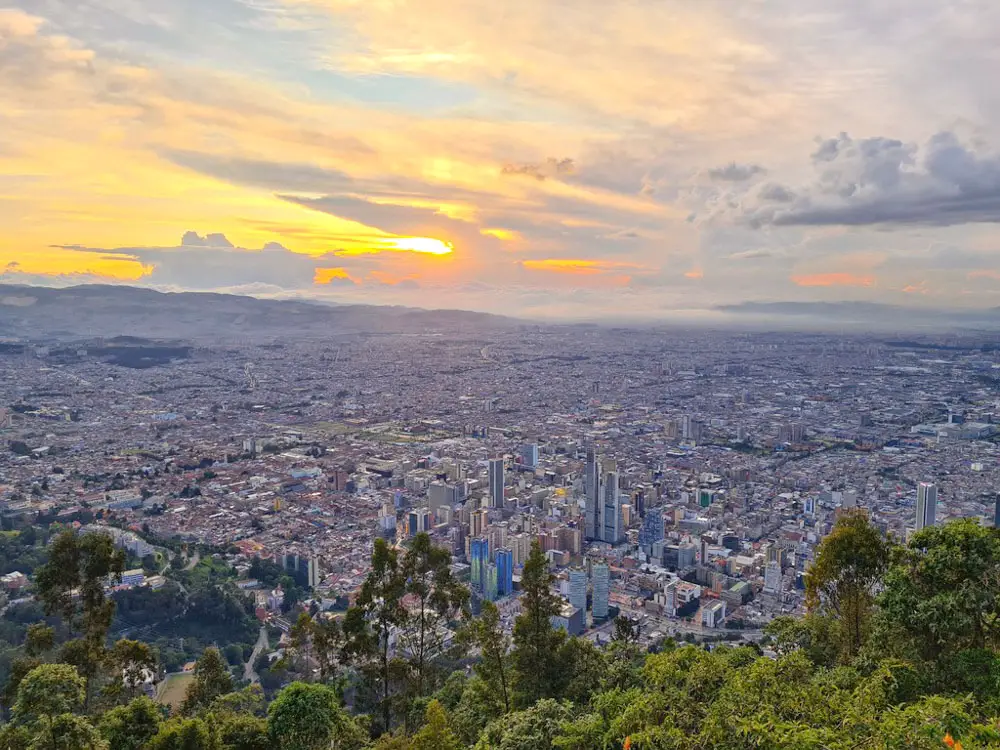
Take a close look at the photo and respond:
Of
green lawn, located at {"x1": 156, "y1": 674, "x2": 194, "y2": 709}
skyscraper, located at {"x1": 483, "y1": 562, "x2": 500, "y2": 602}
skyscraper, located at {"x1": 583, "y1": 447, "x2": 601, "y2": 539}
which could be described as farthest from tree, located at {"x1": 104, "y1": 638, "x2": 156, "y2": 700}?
skyscraper, located at {"x1": 583, "y1": 447, "x2": 601, "y2": 539}

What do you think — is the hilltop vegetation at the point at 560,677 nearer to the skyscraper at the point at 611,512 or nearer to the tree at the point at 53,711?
the tree at the point at 53,711

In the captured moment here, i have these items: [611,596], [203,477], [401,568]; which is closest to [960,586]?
[401,568]

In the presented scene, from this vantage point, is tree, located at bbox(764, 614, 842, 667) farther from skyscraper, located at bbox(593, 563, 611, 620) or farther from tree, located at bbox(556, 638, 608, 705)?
skyscraper, located at bbox(593, 563, 611, 620)

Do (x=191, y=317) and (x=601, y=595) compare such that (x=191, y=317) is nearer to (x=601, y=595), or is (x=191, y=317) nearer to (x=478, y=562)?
(x=478, y=562)

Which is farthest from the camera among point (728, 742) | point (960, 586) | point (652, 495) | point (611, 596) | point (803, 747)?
point (652, 495)

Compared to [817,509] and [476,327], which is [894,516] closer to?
[817,509]

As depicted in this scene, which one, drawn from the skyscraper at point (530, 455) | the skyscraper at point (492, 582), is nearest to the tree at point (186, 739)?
the skyscraper at point (492, 582)

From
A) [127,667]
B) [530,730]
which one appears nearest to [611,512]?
[127,667]
